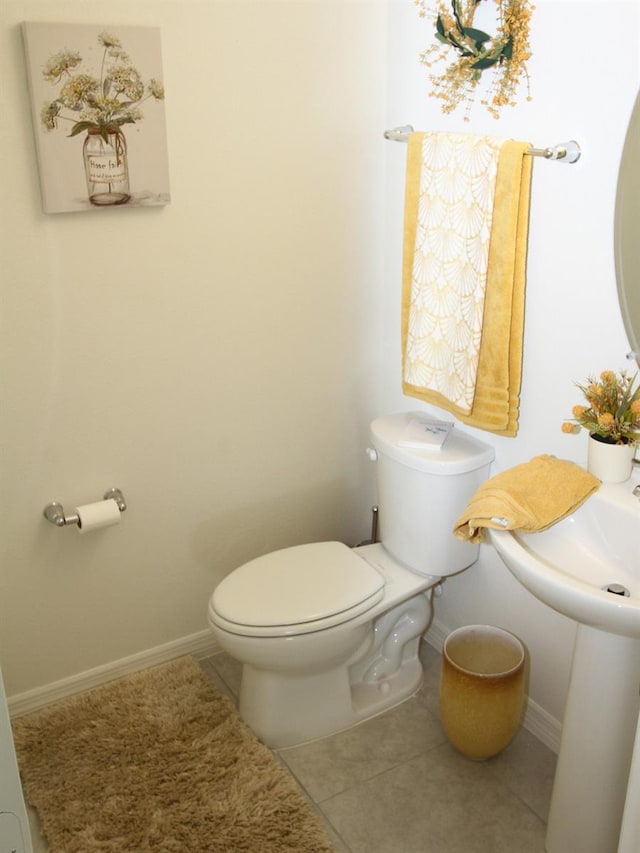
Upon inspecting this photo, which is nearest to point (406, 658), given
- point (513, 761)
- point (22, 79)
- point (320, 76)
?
point (513, 761)

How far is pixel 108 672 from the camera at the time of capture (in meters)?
2.54

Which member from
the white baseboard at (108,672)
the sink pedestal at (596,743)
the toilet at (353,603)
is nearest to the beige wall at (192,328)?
the white baseboard at (108,672)

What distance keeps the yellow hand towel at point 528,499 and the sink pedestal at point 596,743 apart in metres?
0.24

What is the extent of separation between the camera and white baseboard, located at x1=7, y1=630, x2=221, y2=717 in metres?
2.43

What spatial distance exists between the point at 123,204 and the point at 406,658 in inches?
59.3

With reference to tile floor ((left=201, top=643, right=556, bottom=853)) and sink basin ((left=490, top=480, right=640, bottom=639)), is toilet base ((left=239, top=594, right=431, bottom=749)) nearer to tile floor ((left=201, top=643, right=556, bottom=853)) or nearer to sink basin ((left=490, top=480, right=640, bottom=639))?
tile floor ((left=201, top=643, right=556, bottom=853))

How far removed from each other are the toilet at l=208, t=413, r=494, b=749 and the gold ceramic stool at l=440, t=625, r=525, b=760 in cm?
20

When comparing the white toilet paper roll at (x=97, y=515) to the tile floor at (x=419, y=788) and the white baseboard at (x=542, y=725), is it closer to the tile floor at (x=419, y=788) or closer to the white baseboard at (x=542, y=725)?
the tile floor at (x=419, y=788)

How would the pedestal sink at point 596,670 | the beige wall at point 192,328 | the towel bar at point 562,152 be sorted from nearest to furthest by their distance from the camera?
the pedestal sink at point 596,670 → the towel bar at point 562,152 → the beige wall at point 192,328

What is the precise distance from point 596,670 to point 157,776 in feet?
3.75

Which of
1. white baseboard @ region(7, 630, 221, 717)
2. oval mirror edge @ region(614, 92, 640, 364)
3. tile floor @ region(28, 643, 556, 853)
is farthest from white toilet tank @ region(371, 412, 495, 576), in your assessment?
white baseboard @ region(7, 630, 221, 717)

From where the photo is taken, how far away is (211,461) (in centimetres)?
251

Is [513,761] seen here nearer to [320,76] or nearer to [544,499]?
[544,499]

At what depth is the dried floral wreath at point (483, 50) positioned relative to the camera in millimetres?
1922
